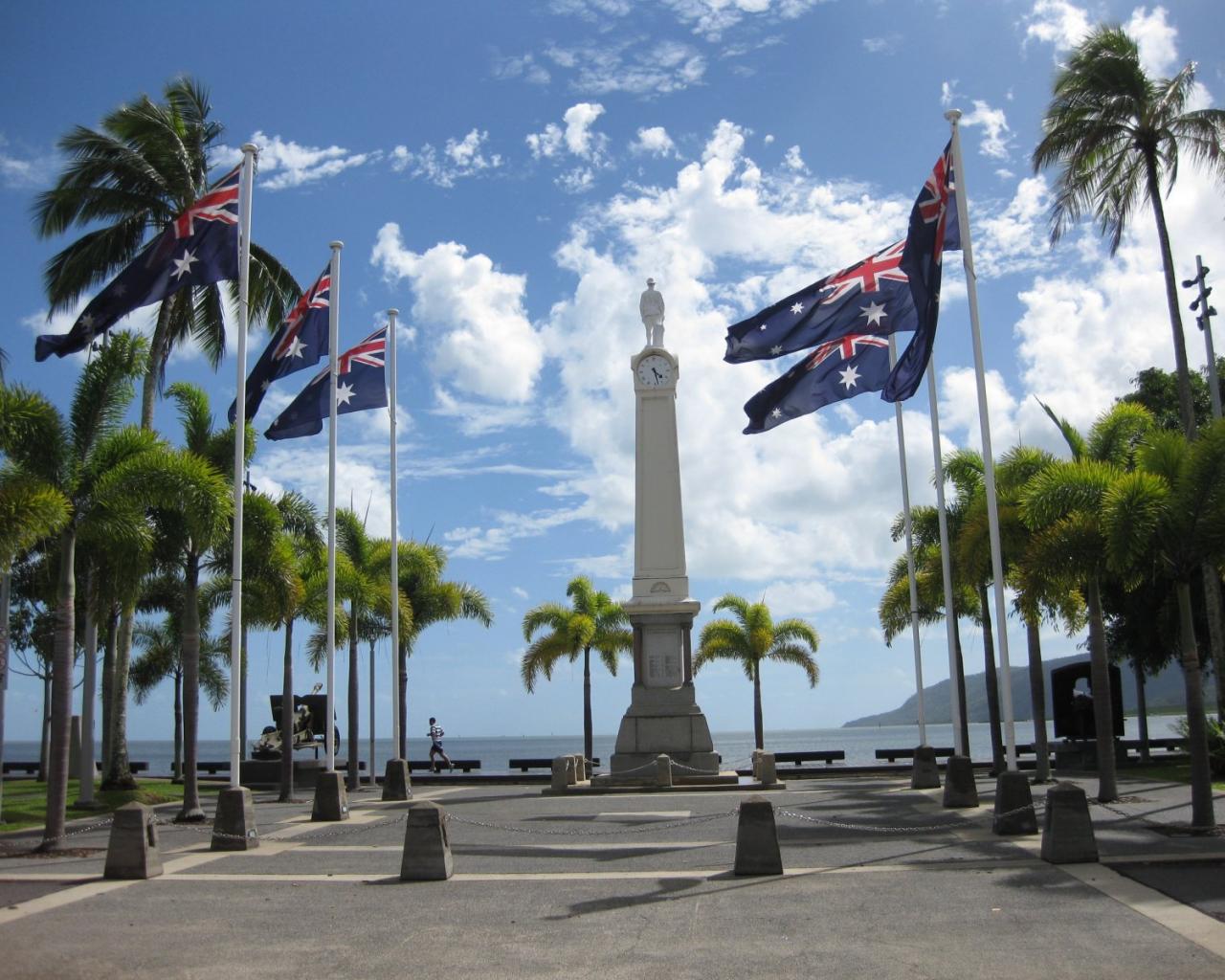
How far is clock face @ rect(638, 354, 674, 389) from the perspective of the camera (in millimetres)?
30922

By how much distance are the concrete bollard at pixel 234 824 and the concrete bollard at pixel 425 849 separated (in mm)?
4138

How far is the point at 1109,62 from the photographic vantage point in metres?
27.7

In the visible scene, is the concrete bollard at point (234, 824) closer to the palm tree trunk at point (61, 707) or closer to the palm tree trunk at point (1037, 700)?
the palm tree trunk at point (61, 707)

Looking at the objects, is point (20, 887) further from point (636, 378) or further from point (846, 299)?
point (636, 378)

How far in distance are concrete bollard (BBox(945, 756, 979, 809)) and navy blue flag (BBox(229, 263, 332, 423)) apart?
1314cm

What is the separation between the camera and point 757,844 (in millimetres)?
13359

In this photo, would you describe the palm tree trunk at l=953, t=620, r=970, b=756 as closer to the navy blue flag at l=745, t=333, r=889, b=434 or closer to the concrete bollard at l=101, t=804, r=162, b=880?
the navy blue flag at l=745, t=333, r=889, b=434

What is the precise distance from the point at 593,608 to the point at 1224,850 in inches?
1056

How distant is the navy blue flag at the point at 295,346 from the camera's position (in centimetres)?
2053

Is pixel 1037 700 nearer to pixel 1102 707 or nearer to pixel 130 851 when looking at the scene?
pixel 1102 707

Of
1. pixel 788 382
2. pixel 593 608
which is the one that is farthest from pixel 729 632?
pixel 788 382

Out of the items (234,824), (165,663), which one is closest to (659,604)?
(234,824)

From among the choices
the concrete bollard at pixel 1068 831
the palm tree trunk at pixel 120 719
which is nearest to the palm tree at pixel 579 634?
the palm tree trunk at pixel 120 719

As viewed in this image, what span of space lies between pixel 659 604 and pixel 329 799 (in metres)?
10.7
